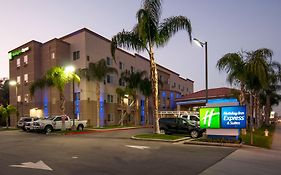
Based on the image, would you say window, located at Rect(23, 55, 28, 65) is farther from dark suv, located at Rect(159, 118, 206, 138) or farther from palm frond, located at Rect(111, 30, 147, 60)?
dark suv, located at Rect(159, 118, 206, 138)

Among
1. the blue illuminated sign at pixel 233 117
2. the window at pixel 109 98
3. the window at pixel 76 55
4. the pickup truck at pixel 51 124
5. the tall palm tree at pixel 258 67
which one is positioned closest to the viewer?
the blue illuminated sign at pixel 233 117

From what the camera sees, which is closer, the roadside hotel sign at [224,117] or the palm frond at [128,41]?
the roadside hotel sign at [224,117]

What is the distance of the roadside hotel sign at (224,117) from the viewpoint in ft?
59.2

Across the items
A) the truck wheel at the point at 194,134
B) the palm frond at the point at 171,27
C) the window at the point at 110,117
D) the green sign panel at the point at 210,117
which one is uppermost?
the palm frond at the point at 171,27

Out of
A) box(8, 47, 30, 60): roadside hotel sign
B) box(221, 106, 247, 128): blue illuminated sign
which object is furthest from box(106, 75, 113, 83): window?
box(221, 106, 247, 128): blue illuminated sign

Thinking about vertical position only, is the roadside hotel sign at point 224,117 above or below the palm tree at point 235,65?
below

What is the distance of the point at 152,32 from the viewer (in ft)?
71.3

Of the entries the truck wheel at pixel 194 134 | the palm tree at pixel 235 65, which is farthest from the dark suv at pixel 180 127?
the palm tree at pixel 235 65

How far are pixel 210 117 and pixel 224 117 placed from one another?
3.30 ft

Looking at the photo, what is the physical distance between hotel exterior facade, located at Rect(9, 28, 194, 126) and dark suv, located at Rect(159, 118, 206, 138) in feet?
62.3

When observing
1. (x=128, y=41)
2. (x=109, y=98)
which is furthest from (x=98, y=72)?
(x=128, y=41)

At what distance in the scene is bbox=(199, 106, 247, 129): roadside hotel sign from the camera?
18.0 meters

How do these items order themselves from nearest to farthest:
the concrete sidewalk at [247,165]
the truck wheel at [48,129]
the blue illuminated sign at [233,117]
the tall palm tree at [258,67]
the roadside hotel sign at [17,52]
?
the concrete sidewalk at [247,165] < the blue illuminated sign at [233,117] < the tall palm tree at [258,67] < the truck wheel at [48,129] < the roadside hotel sign at [17,52]

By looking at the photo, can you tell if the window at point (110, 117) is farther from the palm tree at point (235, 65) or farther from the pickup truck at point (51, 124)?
the palm tree at point (235, 65)
